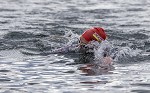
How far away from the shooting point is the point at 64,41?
51.4 ft

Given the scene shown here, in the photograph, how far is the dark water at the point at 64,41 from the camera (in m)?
9.87

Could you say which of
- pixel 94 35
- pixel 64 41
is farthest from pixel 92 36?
A: pixel 64 41

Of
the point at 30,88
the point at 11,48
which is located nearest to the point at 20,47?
the point at 11,48

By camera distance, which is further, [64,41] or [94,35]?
[64,41]

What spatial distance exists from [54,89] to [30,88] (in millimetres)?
478

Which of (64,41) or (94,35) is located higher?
(94,35)

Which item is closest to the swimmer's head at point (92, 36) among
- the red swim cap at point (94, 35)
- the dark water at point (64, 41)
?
the red swim cap at point (94, 35)

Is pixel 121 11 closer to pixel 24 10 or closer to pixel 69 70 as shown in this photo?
pixel 24 10

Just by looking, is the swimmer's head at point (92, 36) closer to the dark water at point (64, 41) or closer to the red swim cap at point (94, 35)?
the red swim cap at point (94, 35)

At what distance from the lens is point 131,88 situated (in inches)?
377

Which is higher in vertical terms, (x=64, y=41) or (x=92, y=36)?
(x=92, y=36)

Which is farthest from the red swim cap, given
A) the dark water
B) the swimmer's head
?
the dark water

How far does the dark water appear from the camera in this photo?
987 centimetres

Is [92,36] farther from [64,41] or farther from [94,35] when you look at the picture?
[64,41]
